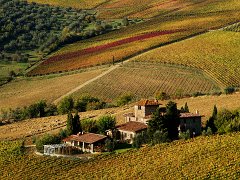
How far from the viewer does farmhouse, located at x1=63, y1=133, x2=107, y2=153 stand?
66.7 metres

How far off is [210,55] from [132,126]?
174 ft

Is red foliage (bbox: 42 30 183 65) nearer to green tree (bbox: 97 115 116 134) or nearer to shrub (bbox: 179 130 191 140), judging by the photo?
green tree (bbox: 97 115 116 134)

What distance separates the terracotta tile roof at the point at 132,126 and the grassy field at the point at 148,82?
2739 centimetres

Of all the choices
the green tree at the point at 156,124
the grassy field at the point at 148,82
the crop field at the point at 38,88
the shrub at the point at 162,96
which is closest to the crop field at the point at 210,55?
the grassy field at the point at 148,82

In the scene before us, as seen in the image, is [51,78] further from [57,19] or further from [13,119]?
[57,19]

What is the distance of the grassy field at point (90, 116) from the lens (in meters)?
79.0

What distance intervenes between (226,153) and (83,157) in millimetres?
14554

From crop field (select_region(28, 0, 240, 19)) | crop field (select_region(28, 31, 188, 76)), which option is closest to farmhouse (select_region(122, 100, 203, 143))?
crop field (select_region(28, 31, 188, 76))

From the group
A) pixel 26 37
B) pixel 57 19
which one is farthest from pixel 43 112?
pixel 57 19

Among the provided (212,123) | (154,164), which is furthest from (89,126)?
(154,164)

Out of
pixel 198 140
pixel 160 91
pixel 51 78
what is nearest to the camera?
pixel 198 140

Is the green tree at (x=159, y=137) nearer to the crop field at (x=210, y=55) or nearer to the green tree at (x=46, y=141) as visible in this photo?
the green tree at (x=46, y=141)

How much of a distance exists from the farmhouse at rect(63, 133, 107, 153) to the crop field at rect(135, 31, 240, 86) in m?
38.8

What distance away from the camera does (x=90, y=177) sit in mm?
59000
